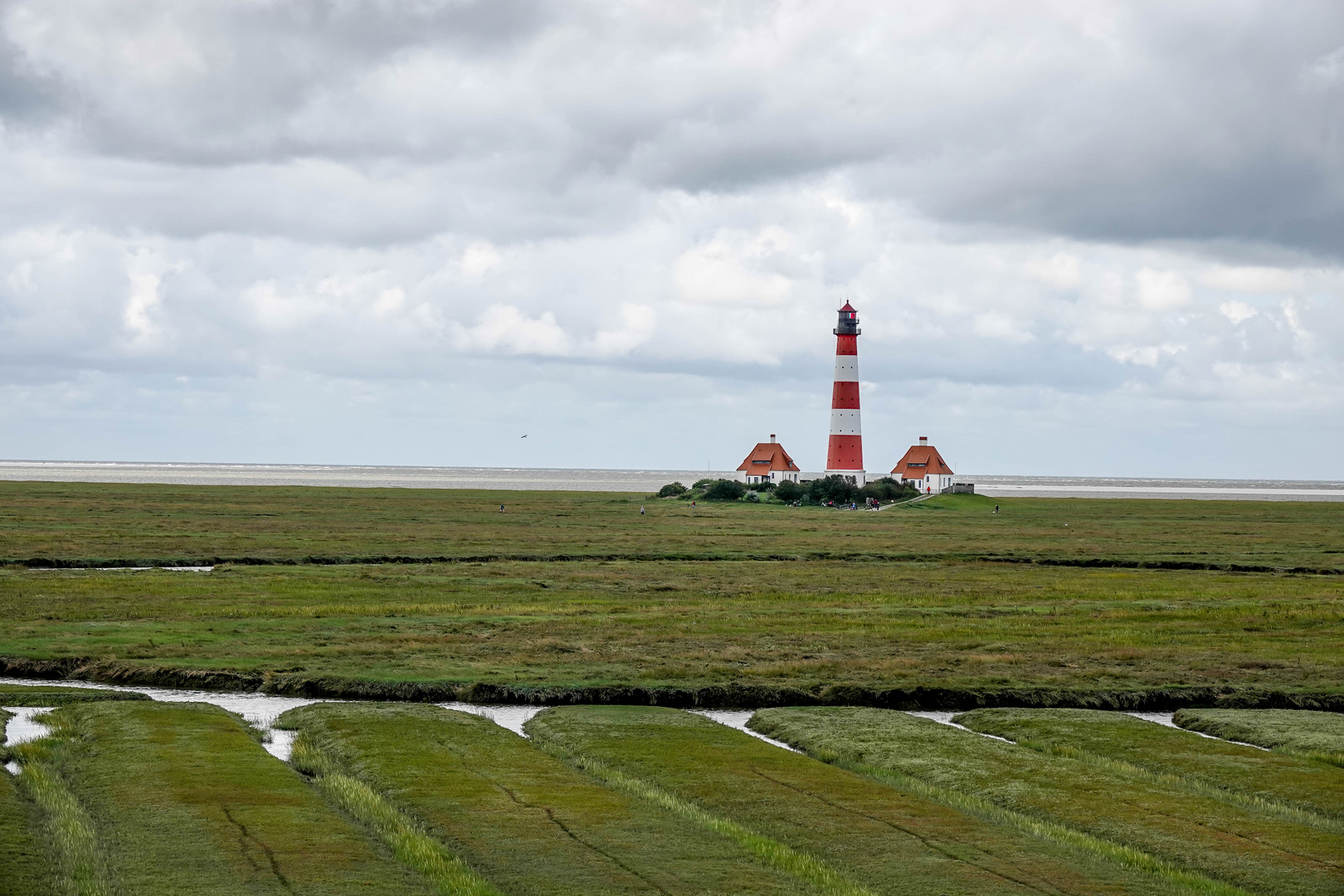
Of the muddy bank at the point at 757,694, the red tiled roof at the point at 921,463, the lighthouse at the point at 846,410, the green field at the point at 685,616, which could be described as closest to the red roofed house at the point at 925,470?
the red tiled roof at the point at 921,463

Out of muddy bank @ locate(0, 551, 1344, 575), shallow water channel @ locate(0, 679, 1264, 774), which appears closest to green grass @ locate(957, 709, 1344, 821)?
shallow water channel @ locate(0, 679, 1264, 774)

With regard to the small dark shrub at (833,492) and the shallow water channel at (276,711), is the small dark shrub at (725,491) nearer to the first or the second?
the small dark shrub at (833,492)

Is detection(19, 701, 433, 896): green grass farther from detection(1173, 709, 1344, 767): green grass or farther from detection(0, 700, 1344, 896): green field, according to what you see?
detection(1173, 709, 1344, 767): green grass

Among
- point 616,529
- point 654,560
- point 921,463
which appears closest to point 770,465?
point 921,463

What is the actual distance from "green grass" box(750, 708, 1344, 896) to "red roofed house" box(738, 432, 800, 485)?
12500 cm

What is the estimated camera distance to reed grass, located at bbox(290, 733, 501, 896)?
48.7 ft

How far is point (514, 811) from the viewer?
18047 mm

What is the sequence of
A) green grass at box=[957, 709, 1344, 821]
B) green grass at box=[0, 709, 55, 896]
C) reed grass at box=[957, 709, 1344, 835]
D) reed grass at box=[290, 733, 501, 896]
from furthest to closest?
green grass at box=[957, 709, 1344, 821] < reed grass at box=[957, 709, 1344, 835] < reed grass at box=[290, 733, 501, 896] < green grass at box=[0, 709, 55, 896]

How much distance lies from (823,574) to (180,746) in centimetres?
3975

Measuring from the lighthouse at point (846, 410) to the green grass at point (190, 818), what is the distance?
10579 cm

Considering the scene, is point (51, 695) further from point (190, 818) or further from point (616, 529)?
point (616, 529)

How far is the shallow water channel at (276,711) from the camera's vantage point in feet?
81.1

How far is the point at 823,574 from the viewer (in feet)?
191

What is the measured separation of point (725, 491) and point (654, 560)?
6708 cm
